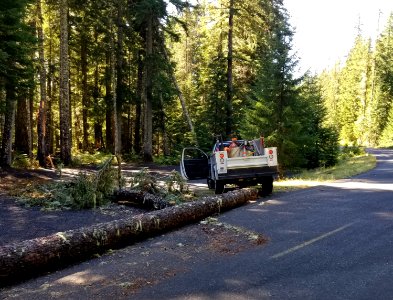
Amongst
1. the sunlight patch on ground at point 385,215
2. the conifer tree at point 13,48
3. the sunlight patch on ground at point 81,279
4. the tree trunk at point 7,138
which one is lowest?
the sunlight patch on ground at point 81,279

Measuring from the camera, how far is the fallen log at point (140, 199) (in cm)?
1153

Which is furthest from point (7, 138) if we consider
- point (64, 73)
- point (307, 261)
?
point (307, 261)

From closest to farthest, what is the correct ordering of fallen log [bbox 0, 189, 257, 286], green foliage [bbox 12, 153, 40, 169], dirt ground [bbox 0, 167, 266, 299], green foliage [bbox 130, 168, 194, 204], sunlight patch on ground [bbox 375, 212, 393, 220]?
dirt ground [bbox 0, 167, 266, 299], fallen log [bbox 0, 189, 257, 286], sunlight patch on ground [bbox 375, 212, 393, 220], green foliage [bbox 130, 168, 194, 204], green foliage [bbox 12, 153, 40, 169]

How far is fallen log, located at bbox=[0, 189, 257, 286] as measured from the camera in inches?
249

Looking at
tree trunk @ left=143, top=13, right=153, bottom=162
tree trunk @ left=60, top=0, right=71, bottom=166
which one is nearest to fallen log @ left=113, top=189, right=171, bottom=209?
tree trunk @ left=60, top=0, right=71, bottom=166

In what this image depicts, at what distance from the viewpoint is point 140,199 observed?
1247 cm

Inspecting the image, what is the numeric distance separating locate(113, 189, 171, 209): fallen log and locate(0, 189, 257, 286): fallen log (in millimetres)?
1704

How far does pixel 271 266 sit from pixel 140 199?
280 inches

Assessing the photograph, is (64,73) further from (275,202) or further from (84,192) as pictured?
(275,202)

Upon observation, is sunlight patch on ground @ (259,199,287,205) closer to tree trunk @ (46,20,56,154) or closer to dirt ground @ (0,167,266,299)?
dirt ground @ (0,167,266,299)

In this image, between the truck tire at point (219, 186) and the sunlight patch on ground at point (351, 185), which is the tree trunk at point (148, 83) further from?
the truck tire at point (219, 186)

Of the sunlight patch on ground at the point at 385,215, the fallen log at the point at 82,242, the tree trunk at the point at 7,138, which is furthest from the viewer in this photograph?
the tree trunk at the point at 7,138

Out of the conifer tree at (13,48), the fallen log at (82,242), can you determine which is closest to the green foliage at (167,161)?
the conifer tree at (13,48)

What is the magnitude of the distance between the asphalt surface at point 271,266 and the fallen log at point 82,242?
0.35m
